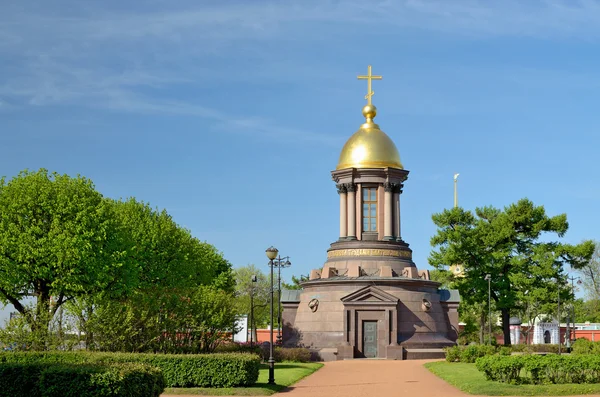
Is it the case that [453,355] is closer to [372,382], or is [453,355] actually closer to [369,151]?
[372,382]

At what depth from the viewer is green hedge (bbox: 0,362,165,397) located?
20.4 meters

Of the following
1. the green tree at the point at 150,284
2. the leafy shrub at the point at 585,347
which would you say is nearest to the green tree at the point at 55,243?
the green tree at the point at 150,284

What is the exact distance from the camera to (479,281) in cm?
7025

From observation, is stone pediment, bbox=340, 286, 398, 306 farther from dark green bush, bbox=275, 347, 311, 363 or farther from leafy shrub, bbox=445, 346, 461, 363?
leafy shrub, bbox=445, 346, 461, 363

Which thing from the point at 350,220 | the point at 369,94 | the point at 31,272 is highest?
the point at 369,94

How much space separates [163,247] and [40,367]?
121 feet

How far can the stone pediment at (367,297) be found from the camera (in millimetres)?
55844

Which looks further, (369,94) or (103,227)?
(369,94)

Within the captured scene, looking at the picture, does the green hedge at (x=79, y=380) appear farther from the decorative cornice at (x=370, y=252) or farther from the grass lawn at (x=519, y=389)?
the decorative cornice at (x=370, y=252)

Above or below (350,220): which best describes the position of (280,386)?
A: below

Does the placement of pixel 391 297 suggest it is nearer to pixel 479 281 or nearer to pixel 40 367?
pixel 479 281

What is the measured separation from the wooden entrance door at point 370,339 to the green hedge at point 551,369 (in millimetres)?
23679

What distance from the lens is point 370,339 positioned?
5578 cm

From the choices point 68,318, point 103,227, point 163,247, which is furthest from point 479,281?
point 68,318
